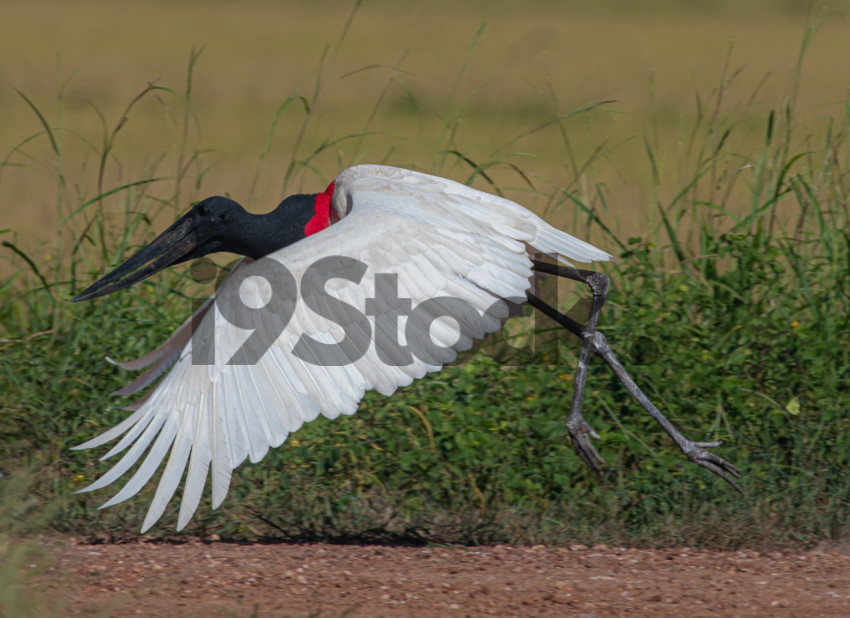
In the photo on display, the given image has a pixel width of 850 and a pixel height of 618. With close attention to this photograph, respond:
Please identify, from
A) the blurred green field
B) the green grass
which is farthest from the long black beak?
the blurred green field

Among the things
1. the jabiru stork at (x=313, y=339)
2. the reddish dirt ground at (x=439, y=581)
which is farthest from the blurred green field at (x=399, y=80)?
the reddish dirt ground at (x=439, y=581)

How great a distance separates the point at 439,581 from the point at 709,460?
1078 mm

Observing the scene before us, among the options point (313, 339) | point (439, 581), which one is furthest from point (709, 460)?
point (313, 339)

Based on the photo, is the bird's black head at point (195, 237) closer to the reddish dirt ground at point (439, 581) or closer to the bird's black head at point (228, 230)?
the bird's black head at point (228, 230)

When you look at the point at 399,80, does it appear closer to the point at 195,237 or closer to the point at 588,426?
the point at 195,237

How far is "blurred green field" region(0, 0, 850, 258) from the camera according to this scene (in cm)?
982

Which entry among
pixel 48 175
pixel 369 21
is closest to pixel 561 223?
pixel 48 175

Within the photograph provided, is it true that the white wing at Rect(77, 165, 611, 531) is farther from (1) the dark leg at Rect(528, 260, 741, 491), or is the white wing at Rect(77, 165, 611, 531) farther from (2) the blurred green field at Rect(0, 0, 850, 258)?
(2) the blurred green field at Rect(0, 0, 850, 258)

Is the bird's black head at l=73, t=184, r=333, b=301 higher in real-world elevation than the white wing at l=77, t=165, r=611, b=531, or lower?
higher

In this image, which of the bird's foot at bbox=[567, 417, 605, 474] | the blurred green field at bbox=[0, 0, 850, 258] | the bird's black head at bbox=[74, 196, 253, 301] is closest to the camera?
the bird's foot at bbox=[567, 417, 605, 474]

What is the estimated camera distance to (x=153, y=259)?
159 inches

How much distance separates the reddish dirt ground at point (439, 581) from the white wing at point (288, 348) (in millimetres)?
359

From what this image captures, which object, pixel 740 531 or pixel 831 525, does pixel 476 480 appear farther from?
pixel 831 525

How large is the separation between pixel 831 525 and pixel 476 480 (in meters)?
1.22
